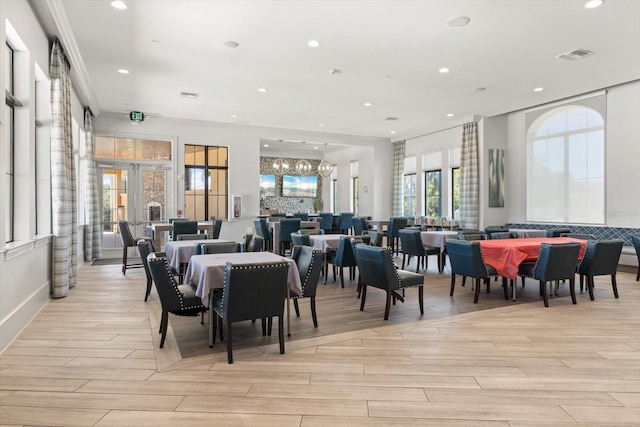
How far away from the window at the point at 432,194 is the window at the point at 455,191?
0.44 metres

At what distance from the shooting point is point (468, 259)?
5.25 meters

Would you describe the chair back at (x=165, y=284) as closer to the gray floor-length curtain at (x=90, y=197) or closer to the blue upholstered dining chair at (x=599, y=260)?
the blue upholstered dining chair at (x=599, y=260)

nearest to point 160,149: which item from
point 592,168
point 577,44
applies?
point 577,44

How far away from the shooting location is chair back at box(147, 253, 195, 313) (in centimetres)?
339

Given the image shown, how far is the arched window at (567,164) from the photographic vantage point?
845 centimetres

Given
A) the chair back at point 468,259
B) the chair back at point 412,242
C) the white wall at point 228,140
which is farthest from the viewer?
the white wall at point 228,140

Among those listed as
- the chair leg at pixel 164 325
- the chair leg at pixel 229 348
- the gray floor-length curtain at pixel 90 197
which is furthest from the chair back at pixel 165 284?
the gray floor-length curtain at pixel 90 197

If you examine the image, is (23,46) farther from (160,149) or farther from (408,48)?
(160,149)

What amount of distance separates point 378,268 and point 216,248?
6.27 ft

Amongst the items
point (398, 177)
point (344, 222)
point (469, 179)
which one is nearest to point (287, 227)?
point (344, 222)

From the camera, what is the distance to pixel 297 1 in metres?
4.50

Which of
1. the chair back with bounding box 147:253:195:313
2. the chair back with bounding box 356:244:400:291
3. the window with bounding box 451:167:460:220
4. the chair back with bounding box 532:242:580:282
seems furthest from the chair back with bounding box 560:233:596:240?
the chair back with bounding box 147:253:195:313

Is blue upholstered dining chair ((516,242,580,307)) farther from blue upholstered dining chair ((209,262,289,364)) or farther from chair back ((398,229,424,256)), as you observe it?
blue upholstered dining chair ((209,262,289,364))

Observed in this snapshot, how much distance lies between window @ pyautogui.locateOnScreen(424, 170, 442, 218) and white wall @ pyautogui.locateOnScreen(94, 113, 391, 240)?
3.55 metres
